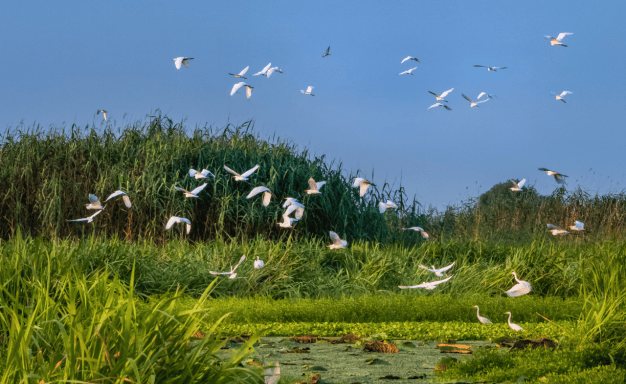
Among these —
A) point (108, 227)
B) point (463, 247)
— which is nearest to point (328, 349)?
point (463, 247)

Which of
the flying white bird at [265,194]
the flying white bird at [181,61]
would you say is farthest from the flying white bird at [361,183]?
the flying white bird at [181,61]

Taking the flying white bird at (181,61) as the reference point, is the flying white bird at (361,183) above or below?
below

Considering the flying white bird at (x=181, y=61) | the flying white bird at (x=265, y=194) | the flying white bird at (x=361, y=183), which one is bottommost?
the flying white bird at (x=265, y=194)

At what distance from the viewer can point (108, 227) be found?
9.73 meters

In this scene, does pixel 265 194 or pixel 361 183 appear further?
pixel 265 194

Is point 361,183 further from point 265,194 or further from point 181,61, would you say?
point 181,61

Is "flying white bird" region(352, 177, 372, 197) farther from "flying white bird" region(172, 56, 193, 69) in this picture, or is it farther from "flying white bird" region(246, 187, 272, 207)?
"flying white bird" region(172, 56, 193, 69)

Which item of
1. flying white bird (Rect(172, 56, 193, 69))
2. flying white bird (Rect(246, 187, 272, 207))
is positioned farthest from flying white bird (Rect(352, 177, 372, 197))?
flying white bird (Rect(172, 56, 193, 69))

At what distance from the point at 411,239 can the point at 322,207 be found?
2501 mm

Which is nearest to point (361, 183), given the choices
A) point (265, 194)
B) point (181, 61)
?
point (265, 194)

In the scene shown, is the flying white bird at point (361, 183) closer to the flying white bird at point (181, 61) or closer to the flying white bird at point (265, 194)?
the flying white bird at point (265, 194)

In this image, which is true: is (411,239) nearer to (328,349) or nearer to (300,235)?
(300,235)

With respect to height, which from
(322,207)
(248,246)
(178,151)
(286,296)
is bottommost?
(286,296)

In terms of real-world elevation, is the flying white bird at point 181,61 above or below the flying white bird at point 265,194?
above
